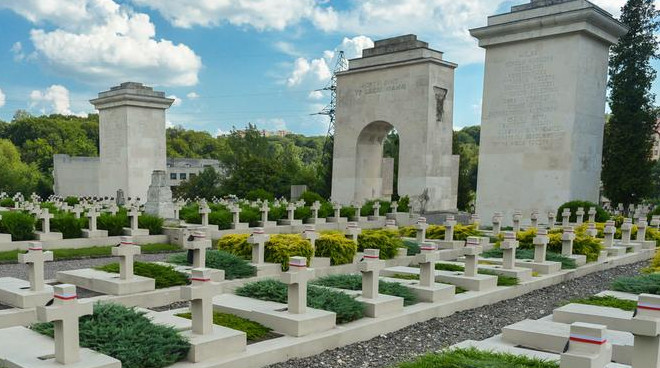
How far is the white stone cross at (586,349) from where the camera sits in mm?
3750

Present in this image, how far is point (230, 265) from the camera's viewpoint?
984 cm

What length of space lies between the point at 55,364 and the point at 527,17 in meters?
21.2

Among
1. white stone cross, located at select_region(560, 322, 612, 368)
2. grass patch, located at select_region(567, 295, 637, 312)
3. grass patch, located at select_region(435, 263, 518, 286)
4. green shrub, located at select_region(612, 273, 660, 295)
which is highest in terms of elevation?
white stone cross, located at select_region(560, 322, 612, 368)

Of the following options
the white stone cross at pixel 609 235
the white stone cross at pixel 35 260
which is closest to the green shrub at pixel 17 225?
the white stone cross at pixel 35 260

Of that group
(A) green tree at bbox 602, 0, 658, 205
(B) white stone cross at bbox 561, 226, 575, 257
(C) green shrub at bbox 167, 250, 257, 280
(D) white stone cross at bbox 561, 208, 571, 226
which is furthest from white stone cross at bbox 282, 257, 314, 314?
(A) green tree at bbox 602, 0, 658, 205

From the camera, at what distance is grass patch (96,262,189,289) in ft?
28.9

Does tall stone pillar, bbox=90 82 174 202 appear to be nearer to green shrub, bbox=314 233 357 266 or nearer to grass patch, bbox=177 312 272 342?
green shrub, bbox=314 233 357 266

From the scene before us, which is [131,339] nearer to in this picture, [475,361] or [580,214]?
[475,361]

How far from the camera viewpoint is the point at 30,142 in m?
68.4

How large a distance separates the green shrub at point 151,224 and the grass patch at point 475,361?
13036 millimetres

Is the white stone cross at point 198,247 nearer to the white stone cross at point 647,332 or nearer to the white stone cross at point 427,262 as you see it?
the white stone cross at point 427,262

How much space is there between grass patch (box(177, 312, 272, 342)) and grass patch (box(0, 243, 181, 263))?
7.59m

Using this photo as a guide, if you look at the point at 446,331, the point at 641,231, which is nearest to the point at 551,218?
the point at 641,231

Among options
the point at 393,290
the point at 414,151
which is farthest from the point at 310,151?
the point at 393,290
